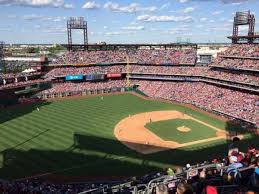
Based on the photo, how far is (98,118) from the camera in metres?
48.2

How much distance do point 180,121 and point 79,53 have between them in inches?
1701

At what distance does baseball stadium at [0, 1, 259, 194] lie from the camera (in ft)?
57.2

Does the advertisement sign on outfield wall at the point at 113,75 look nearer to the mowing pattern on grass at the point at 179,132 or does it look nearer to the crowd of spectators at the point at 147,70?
the crowd of spectators at the point at 147,70

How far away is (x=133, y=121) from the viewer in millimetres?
46625

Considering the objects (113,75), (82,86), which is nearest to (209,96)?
(113,75)

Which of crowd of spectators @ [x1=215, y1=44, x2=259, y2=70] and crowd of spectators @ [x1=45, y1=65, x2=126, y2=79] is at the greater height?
crowd of spectators @ [x1=215, y1=44, x2=259, y2=70]

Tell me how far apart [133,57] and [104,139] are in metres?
45.3

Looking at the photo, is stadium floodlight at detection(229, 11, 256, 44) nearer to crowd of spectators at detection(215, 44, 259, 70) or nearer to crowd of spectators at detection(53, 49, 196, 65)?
crowd of spectators at detection(215, 44, 259, 70)

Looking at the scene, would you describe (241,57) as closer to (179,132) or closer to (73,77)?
(179,132)

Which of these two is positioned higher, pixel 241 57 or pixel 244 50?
pixel 244 50

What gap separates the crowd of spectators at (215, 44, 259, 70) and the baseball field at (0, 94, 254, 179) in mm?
12939

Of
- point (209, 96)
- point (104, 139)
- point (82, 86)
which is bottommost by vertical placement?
point (104, 139)

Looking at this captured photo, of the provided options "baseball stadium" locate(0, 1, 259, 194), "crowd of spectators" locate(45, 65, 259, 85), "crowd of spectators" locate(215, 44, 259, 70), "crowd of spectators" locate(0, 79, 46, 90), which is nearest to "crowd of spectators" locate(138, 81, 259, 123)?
"baseball stadium" locate(0, 1, 259, 194)

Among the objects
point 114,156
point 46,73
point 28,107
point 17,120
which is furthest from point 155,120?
point 46,73
